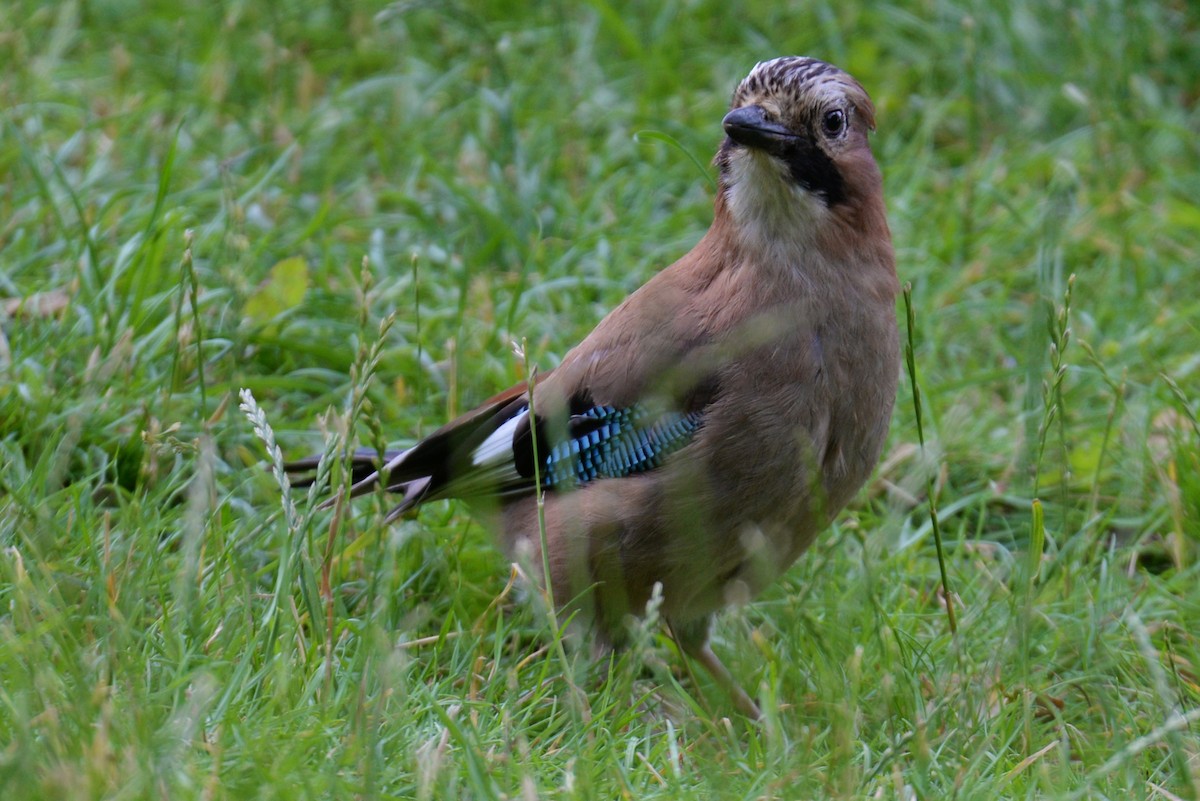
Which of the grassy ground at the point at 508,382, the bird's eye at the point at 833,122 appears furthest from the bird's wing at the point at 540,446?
the bird's eye at the point at 833,122

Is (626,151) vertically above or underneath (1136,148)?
above

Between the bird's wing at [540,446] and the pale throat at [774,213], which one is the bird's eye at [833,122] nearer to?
the pale throat at [774,213]

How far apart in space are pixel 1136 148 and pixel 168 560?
3860 millimetres

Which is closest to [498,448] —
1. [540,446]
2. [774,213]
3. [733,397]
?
[540,446]

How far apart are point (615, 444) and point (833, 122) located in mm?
870

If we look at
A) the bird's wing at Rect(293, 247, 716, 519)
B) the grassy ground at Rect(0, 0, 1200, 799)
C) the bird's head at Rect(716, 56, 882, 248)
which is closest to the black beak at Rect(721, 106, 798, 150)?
the bird's head at Rect(716, 56, 882, 248)

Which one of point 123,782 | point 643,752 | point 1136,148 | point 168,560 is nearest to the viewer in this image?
point 123,782

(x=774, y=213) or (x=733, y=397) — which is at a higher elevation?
(x=774, y=213)

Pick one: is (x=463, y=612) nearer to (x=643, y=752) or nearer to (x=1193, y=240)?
(x=643, y=752)

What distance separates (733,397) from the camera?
10.7 ft

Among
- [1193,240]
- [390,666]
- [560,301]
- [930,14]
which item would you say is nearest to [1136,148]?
[1193,240]

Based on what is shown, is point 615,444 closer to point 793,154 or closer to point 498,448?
point 498,448

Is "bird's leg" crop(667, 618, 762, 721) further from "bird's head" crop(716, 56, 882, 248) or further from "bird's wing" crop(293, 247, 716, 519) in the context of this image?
"bird's head" crop(716, 56, 882, 248)

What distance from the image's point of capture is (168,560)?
342cm
